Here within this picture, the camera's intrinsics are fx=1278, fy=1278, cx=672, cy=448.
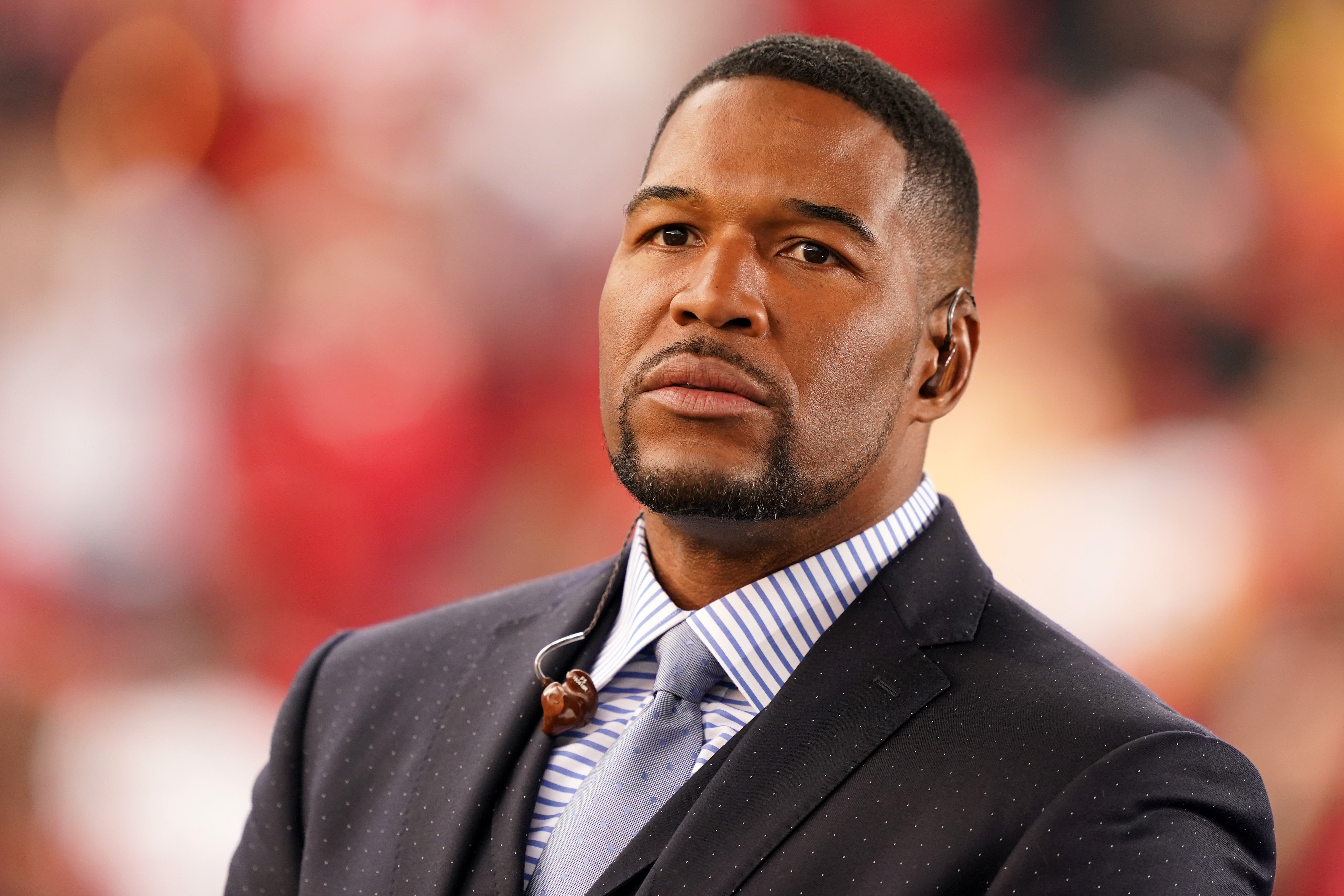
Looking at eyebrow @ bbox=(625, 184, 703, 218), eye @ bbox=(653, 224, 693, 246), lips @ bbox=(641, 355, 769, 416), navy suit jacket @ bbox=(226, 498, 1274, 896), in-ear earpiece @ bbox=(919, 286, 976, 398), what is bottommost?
navy suit jacket @ bbox=(226, 498, 1274, 896)

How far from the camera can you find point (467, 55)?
151 inches

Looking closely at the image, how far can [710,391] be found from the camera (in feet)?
6.22

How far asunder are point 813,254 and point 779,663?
0.63 meters

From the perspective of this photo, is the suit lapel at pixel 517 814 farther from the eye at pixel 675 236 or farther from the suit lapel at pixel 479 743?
the eye at pixel 675 236

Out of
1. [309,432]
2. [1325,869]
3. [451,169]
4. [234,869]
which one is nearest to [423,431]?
[309,432]

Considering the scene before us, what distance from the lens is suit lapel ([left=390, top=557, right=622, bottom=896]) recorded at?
194 centimetres

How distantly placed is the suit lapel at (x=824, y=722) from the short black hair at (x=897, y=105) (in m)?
0.58

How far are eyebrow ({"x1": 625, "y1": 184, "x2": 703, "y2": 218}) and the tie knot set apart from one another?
0.67 m

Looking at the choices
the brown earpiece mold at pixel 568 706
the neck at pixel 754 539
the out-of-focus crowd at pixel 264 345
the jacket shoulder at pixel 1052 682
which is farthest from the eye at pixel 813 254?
the out-of-focus crowd at pixel 264 345

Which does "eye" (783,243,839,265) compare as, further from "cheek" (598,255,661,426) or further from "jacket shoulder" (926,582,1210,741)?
"jacket shoulder" (926,582,1210,741)

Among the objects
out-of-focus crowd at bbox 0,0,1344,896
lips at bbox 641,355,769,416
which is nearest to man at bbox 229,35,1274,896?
lips at bbox 641,355,769,416

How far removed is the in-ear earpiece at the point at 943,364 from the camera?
214 cm

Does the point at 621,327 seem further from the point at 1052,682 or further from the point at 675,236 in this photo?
the point at 1052,682

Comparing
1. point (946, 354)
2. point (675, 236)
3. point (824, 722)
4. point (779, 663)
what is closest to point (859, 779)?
point (824, 722)
